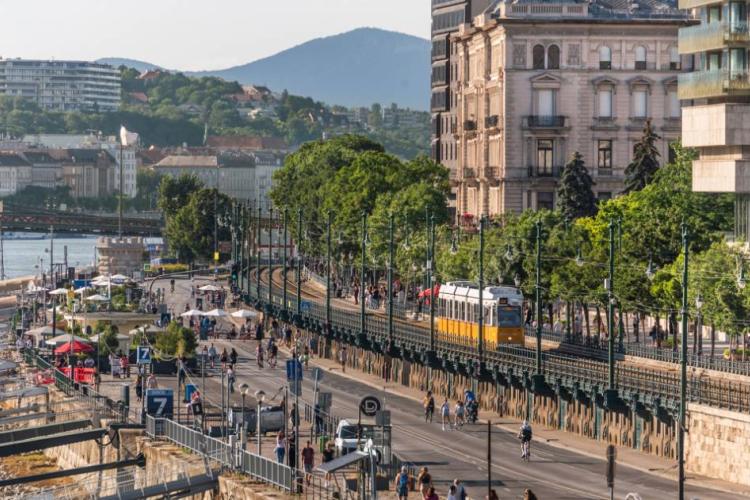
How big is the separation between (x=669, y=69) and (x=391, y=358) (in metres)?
54.8

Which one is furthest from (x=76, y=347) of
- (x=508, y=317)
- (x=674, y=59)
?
(x=674, y=59)

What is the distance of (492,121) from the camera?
511 ft

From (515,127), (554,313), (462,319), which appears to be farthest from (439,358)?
(515,127)

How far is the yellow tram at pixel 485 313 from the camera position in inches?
3593

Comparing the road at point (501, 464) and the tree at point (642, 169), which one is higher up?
the tree at point (642, 169)

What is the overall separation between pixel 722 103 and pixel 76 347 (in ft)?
109

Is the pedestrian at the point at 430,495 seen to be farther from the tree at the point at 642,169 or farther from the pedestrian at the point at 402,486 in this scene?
the tree at the point at 642,169

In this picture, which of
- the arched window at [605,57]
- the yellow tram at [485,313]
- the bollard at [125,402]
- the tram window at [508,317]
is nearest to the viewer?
the bollard at [125,402]

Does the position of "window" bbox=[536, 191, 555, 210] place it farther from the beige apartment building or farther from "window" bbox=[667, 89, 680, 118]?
"window" bbox=[667, 89, 680, 118]

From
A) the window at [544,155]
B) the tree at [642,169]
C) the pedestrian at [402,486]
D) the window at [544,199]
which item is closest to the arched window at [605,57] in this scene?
the window at [544,155]

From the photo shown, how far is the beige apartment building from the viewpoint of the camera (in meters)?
150

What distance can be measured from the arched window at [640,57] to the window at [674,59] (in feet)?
6.00

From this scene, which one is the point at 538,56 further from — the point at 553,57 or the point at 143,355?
the point at 143,355

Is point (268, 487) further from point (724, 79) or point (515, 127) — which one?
point (515, 127)
